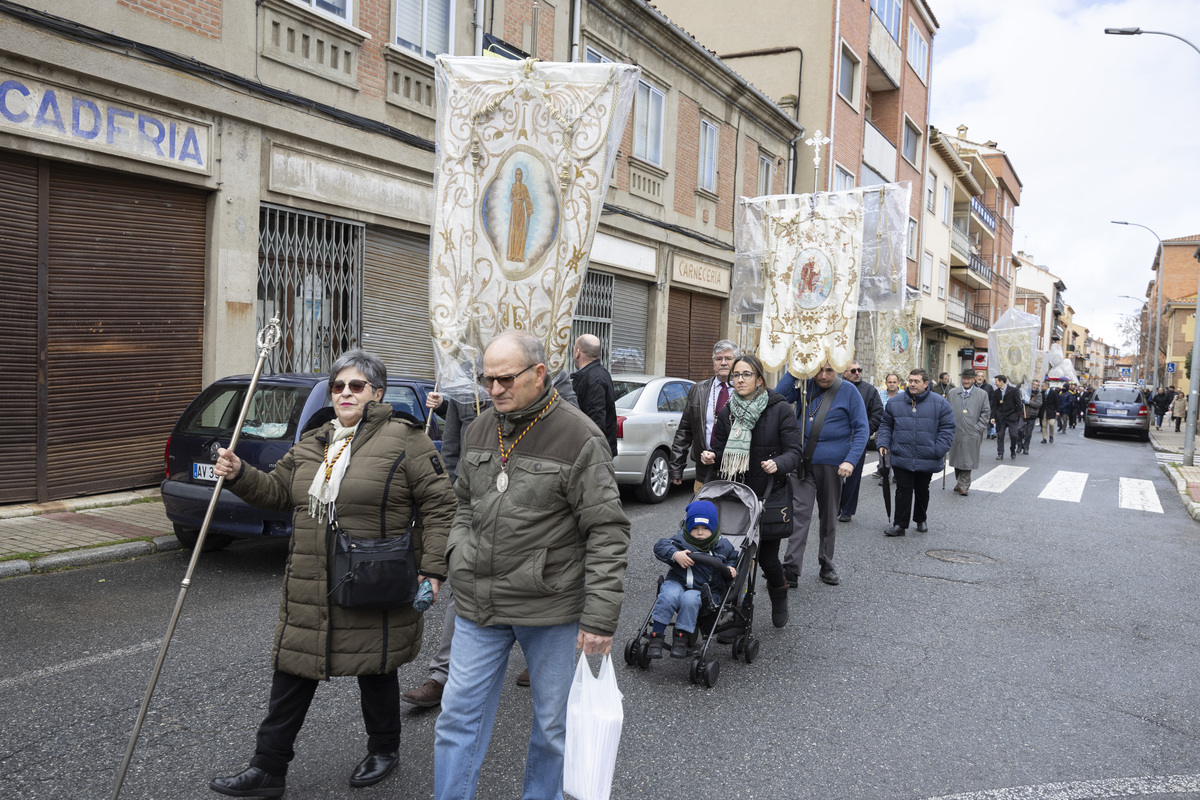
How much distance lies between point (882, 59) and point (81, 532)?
2801 cm

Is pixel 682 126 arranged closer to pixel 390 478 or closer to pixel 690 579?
pixel 690 579

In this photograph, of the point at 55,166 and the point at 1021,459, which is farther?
the point at 1021,459

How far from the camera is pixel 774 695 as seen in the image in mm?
4656

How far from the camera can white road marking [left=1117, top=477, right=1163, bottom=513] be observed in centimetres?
1258

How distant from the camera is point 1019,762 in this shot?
3.91 metres

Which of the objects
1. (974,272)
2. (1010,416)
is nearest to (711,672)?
(1010,416)

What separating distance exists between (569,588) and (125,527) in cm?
642

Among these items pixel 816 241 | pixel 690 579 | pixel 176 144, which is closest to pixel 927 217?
pixel 816 241

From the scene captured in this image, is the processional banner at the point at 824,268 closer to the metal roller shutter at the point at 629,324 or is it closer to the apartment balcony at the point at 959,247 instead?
the metal roller shutter at the point at 629,324

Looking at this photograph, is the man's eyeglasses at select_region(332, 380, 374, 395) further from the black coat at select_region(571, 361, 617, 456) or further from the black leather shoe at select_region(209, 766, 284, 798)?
the black coat at select_region(571, 361, 617, 456)

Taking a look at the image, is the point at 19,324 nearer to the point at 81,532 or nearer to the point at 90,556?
the point at 81,532

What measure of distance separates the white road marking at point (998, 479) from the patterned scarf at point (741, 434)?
370 inches

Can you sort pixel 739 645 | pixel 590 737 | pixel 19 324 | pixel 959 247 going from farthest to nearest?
pixel 959 247, pixel 19 324, pixel 739 645, pixel 590 737

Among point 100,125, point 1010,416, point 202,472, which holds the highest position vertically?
point 100,125
